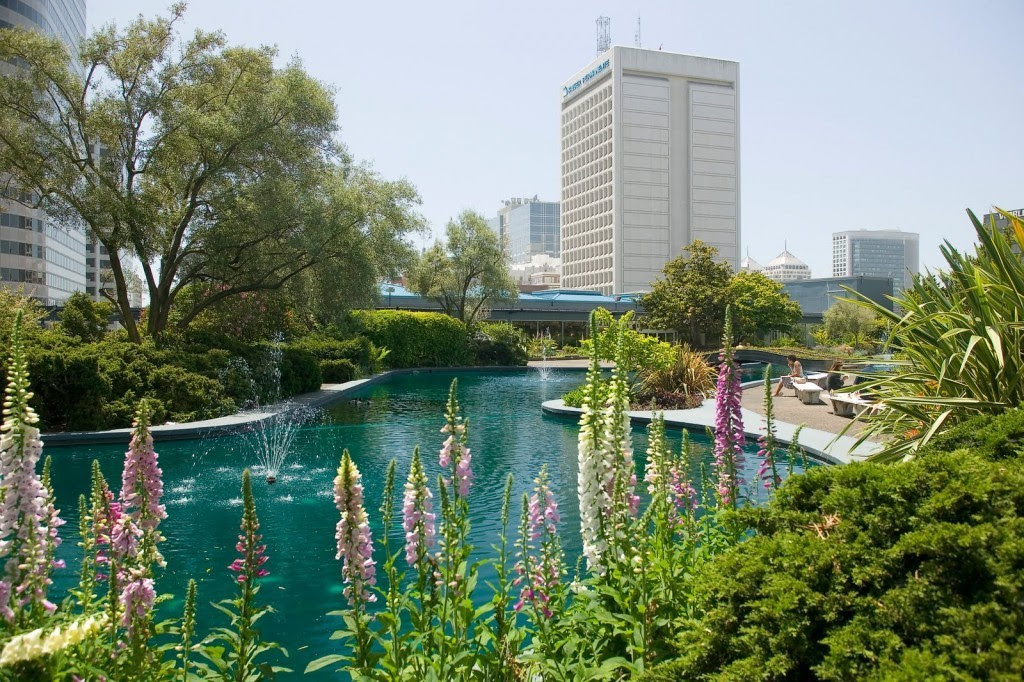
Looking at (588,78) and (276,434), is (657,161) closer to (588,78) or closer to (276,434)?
(588,78)

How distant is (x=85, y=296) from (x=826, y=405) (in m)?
19.2

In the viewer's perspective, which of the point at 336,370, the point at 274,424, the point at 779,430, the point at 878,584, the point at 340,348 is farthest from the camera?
the point at 340,348

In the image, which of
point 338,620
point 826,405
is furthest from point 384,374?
point 338,620

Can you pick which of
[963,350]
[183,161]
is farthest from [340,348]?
[963,350]

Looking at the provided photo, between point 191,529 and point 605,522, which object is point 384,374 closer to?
point 191,529

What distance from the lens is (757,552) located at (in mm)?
2475

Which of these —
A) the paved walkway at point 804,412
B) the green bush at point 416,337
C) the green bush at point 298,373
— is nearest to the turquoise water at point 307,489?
the green bush at point 298,373

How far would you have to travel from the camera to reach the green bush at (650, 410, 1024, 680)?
192cm

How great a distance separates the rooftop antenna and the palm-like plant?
4524 inches

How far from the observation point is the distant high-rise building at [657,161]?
97.2m

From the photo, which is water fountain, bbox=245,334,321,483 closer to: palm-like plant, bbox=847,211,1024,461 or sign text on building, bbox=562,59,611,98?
palm-like plant, bbox=847,211,1024,461

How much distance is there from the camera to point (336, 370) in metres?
24.2

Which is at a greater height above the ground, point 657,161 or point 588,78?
point 588,78

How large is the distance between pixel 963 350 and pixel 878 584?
397cm
